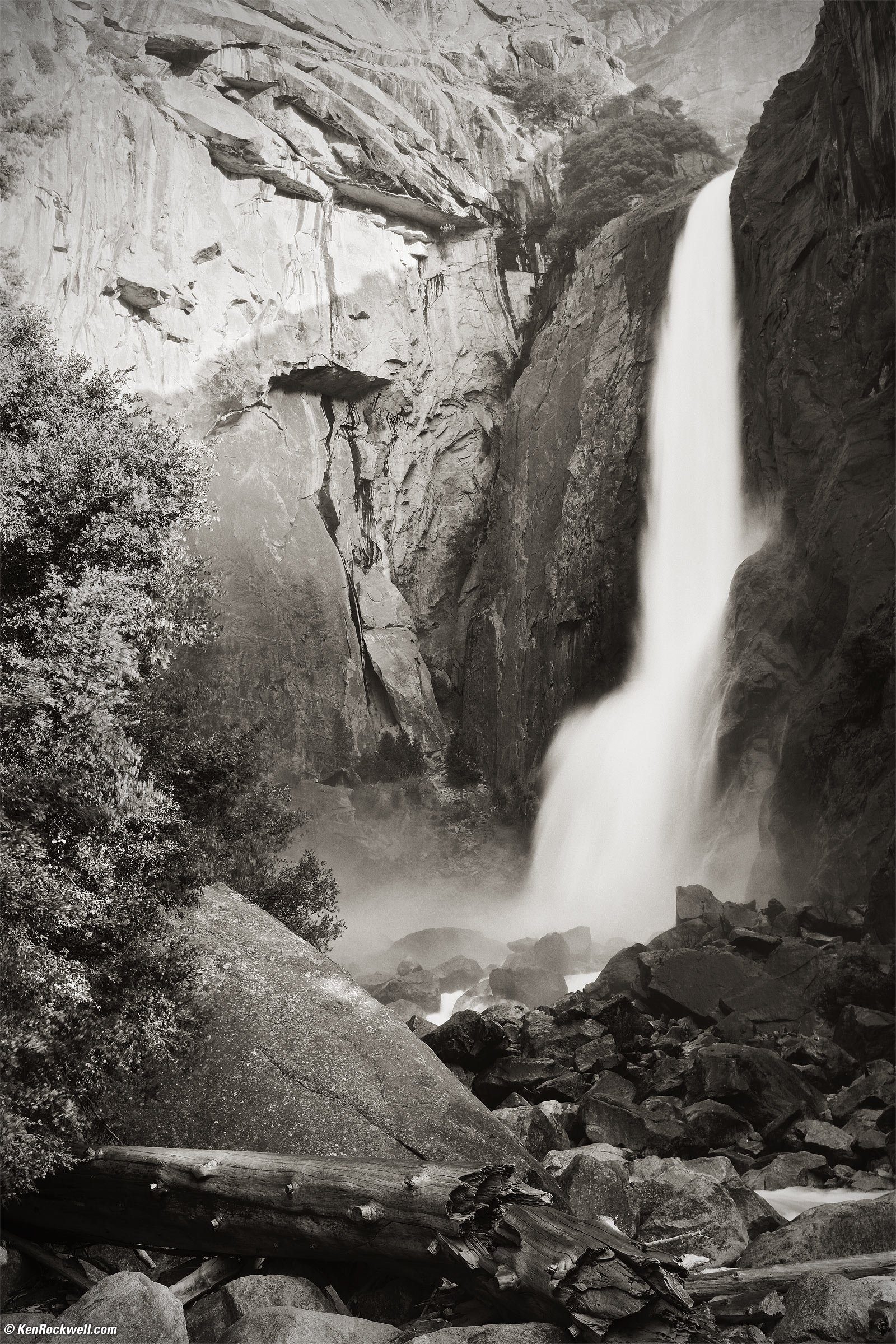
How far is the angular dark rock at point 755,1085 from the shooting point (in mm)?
Answer: 9367

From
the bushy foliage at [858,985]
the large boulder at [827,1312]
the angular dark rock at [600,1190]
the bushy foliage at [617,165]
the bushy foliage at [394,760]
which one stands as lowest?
the large boulder at [827,1312]

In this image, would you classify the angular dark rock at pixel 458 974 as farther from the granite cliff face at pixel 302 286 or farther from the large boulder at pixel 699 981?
the granite cliff face at pixel 302 286

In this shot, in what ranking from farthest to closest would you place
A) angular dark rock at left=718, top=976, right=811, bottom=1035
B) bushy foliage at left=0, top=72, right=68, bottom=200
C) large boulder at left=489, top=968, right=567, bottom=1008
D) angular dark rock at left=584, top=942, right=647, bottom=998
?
1. bushy foliage at left=0, top=72, right=68, bottom=200
2. large boulder at left=489, top=968, right=567, bottom=1008
3. angular dark rock at left=584, top=942, right=647, bottom=998
4. angular dark rock at left=718, top=976, right=811, bottom=1035

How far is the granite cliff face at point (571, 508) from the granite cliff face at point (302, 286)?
8.49ft

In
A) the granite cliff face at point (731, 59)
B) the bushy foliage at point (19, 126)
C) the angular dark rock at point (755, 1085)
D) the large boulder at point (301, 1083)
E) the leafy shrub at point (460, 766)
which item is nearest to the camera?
the large boulder at point (301, 1083)

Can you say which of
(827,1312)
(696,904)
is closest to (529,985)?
(696,904)

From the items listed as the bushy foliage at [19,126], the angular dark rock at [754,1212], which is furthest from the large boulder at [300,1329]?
the bushy foliage at [19,126]

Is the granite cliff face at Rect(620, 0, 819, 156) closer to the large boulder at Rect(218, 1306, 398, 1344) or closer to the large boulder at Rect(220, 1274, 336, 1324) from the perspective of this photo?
the large boulder at Rect(220, 1274, 336, 1324)

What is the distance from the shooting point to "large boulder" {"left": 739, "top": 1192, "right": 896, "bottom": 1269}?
18.6ft

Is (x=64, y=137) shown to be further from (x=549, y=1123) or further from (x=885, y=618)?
(x=549, y=1123)

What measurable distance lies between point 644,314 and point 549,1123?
31169mm

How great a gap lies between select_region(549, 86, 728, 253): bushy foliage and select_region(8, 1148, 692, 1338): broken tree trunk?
41405 millimetres
